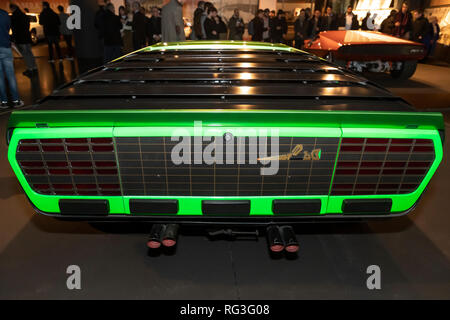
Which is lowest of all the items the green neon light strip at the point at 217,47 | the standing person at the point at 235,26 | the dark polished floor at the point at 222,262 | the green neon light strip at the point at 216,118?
the dark polished floor at the point at 222,262

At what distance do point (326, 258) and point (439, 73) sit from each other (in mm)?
9668

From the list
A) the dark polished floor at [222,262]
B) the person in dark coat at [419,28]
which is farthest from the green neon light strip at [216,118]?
the person in dark coat at [419,28]

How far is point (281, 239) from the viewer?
170cm

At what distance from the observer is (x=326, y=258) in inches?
84.5

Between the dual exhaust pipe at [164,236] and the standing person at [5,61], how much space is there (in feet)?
16.9

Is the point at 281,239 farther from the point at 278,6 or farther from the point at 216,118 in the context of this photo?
the point at 278,6

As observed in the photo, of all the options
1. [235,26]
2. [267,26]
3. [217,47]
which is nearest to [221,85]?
[217,47]

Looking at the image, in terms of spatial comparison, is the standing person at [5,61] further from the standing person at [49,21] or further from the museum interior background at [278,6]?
the standing person at [49,21]

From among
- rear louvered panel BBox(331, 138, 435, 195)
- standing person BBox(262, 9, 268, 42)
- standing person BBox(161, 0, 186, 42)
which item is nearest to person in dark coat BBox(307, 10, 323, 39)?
standing person BBox(262, 9, 268, 42)

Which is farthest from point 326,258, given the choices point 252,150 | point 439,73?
point 439,73

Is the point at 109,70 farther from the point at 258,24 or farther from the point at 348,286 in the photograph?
the point at 258,24

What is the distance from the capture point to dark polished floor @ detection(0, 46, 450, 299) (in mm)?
1861

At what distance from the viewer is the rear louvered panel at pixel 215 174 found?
1.53 meters

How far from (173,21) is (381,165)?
15.0 feet
